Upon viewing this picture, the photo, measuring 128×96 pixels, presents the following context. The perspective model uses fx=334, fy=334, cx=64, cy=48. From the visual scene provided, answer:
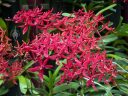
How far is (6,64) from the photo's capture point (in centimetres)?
159

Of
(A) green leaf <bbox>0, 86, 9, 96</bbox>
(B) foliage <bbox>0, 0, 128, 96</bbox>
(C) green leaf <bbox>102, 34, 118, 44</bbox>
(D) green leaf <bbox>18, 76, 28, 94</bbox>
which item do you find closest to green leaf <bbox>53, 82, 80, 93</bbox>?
(B) foliage <bbox>0, 0, 128, 96</bbox>

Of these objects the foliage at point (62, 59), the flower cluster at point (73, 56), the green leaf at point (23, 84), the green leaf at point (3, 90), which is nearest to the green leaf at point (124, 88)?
the foliage at point (62, 59)

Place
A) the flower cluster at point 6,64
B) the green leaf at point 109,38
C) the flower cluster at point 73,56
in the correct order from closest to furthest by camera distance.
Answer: the flower cluster at point 73,56 < the flower cluster at point 6,64 < the green leaf at point 109,38

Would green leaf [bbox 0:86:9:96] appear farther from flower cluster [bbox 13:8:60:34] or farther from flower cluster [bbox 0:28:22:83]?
flower cluster [bbox 13:8:60:34]

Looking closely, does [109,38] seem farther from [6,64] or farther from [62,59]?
[6,64]

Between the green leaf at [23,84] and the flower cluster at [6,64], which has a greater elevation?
the flower cluster at [6,64]

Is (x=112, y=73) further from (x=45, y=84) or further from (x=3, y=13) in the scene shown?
(x=3, y=13)

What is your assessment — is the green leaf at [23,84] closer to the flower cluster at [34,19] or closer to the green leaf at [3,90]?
the green leaf at [3,90]

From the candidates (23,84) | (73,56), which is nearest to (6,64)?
(23,84)

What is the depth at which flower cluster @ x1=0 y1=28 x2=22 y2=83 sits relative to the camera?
5.19 feet

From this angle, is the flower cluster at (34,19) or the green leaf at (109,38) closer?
the flower cluster at (34,19)

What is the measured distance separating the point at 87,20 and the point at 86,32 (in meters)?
0.14

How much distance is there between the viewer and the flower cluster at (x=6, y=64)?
1581mm

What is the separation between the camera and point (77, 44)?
1438mm
